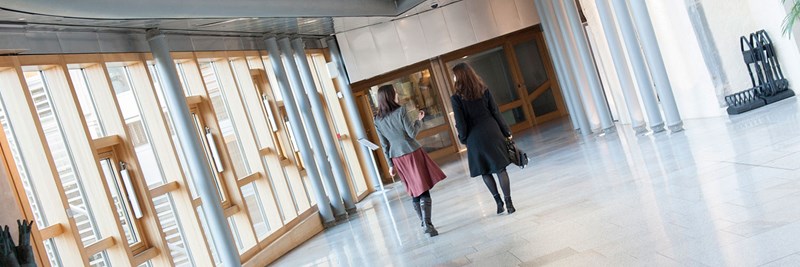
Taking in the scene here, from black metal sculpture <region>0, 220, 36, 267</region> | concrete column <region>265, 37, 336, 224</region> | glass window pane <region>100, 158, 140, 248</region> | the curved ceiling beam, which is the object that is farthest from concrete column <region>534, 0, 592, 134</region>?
black metal sculpture <region>0, 220, 36, 267</region>

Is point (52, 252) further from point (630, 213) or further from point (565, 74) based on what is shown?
point (565, 74)

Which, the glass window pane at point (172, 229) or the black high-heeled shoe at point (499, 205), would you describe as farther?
the glass window pane at point (172, 229)

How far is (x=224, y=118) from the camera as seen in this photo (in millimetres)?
13539

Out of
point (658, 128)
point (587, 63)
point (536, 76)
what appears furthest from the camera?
point (536, 76)

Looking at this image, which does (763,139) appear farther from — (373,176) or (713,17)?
(373,176)

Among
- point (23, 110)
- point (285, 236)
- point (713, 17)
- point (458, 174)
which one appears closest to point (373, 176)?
point (458, 174)

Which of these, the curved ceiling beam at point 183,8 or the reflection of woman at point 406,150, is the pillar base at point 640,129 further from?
the reflection of woman at point 406,150

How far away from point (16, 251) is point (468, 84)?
168 inches

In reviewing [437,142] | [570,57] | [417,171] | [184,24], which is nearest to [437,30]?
[437,142]

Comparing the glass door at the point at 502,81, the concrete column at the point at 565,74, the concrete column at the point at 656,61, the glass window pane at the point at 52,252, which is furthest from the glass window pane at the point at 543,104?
the glass window pane at the point at 52,252

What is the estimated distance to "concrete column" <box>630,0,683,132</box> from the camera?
12914mm

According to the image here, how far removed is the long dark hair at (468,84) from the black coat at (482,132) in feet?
0.17

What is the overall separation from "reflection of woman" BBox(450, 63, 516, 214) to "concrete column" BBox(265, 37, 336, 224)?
6.09 meters

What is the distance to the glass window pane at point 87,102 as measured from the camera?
9.78 m
